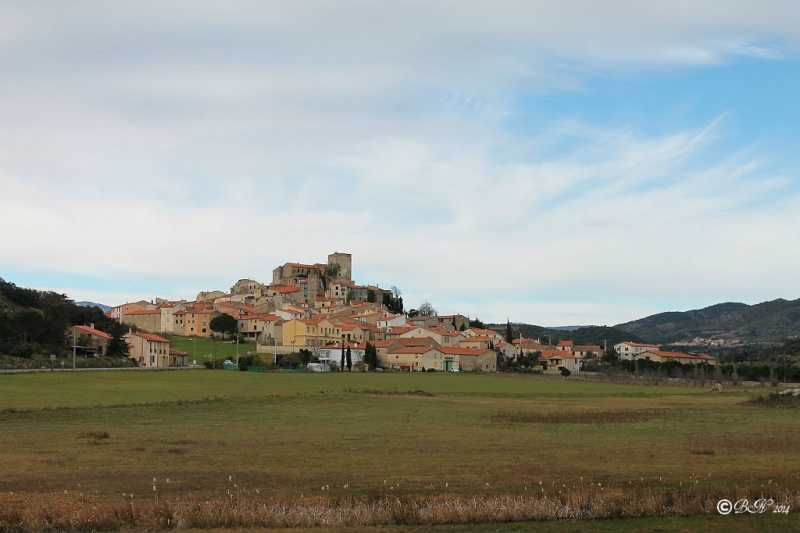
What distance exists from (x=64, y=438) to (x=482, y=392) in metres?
45.4

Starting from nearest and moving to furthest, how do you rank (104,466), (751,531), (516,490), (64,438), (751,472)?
(751,531) < (516,490) < (751,472) < (104,466) < (64,438)

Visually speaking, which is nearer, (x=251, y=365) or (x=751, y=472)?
(x=751, y=472)

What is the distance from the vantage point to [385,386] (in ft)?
257

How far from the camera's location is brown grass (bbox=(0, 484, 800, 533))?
50.9 ft

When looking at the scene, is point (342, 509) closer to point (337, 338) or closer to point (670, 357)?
point (337, 338)

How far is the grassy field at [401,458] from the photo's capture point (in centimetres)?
1709

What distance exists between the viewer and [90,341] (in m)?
120

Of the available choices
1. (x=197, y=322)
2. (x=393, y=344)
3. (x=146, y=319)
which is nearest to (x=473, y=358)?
(x=393, y=344)

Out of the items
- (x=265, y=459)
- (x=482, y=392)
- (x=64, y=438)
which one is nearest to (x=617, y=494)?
(x=265, y=459)

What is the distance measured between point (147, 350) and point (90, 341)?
9.03 meters

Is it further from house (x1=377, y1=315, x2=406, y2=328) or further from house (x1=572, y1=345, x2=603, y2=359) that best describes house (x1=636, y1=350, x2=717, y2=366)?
→ house (x1=377, y1=315, x2=406, y2=328)

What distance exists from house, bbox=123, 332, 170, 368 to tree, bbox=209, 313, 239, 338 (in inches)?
1550

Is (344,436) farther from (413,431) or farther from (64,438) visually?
(64,438)

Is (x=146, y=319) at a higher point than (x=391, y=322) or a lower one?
higher
